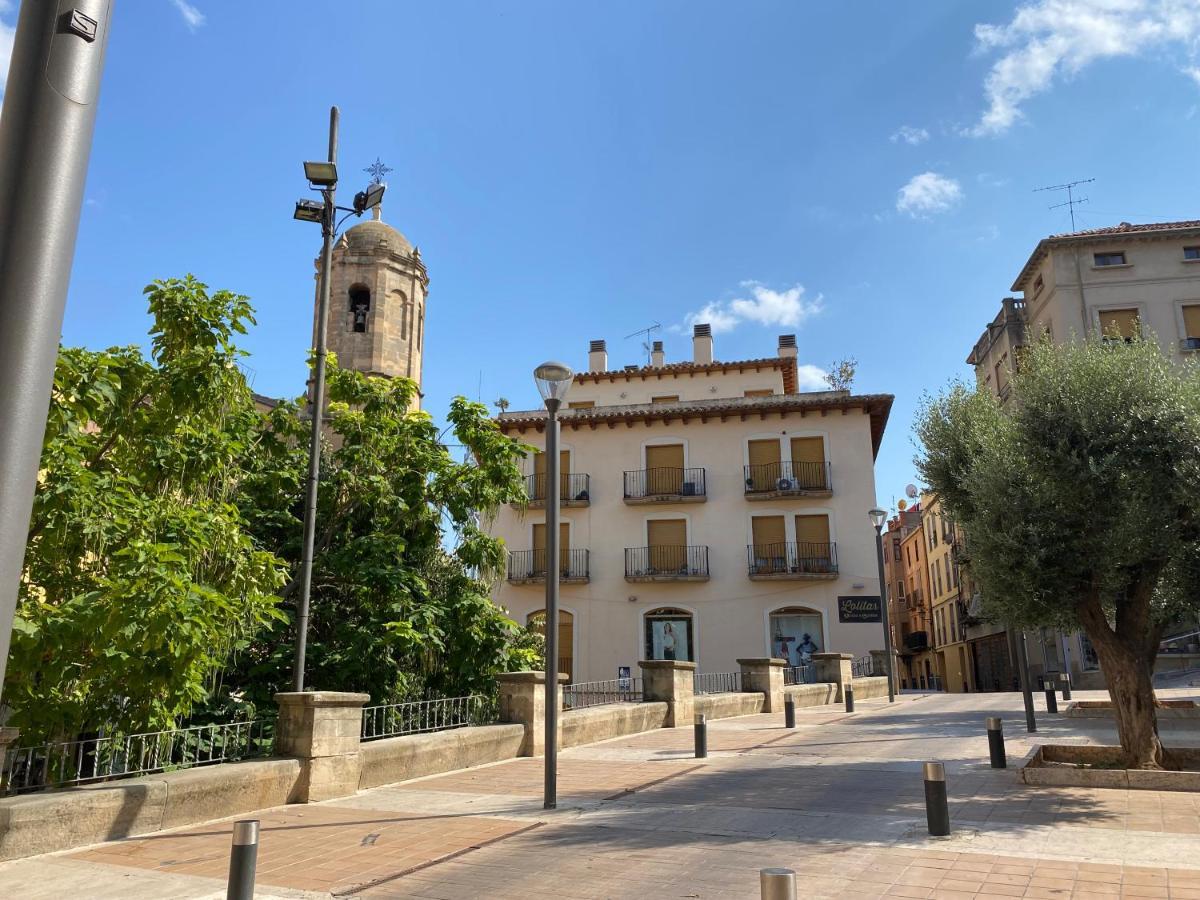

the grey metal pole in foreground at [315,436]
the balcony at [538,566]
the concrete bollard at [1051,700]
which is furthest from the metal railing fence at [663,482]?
the grey metal pole in foreground at [315,436]

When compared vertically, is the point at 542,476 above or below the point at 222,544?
above

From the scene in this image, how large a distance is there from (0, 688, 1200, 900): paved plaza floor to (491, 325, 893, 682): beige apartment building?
20218mm

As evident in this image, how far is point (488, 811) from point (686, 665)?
9.57 m

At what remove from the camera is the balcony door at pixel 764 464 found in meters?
32.1

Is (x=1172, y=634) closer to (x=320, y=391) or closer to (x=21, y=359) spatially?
(x=320, y=391)

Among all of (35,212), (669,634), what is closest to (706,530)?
(669,634)

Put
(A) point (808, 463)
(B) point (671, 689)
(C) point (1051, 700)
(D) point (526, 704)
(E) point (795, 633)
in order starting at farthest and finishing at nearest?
(A) point (808, 463) < (E) point (795, 633) < (C) point (1051, 700) < (B) point (671, 689) < (D) point (526, 704)

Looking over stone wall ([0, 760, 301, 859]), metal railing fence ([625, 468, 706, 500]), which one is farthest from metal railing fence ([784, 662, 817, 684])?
stone wall ([0, 760, 301, 859])

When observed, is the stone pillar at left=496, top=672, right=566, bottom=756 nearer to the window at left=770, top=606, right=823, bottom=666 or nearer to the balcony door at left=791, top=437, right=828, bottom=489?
the window at left=770, top=606, right=823, bottom=666

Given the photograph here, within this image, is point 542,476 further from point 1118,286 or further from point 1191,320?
point 1191,320

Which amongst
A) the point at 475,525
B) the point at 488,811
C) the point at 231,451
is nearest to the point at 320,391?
the point at 231,451

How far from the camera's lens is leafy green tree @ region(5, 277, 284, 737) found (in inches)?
284

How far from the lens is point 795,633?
3061 cm

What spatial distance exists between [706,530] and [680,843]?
25.7 meters
